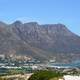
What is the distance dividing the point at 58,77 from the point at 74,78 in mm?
1122

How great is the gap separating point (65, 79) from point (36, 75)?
93.6 inches

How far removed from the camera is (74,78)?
29109 mm

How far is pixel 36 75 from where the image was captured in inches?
1190

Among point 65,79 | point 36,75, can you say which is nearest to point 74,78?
point 65,79

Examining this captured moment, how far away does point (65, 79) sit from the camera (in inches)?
1141

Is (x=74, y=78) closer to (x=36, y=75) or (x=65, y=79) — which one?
(x=65, y=79)

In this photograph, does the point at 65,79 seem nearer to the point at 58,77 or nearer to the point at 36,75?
the point at 58,77

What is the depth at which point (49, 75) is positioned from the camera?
2917 centimetres

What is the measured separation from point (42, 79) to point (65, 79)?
5.24 feet

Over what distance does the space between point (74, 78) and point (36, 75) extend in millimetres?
2873

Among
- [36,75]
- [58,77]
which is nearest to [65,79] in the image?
[58,77]

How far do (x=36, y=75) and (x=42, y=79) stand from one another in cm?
119

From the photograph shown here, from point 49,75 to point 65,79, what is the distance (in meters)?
1.15

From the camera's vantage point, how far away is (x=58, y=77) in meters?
Answer: 29.0
